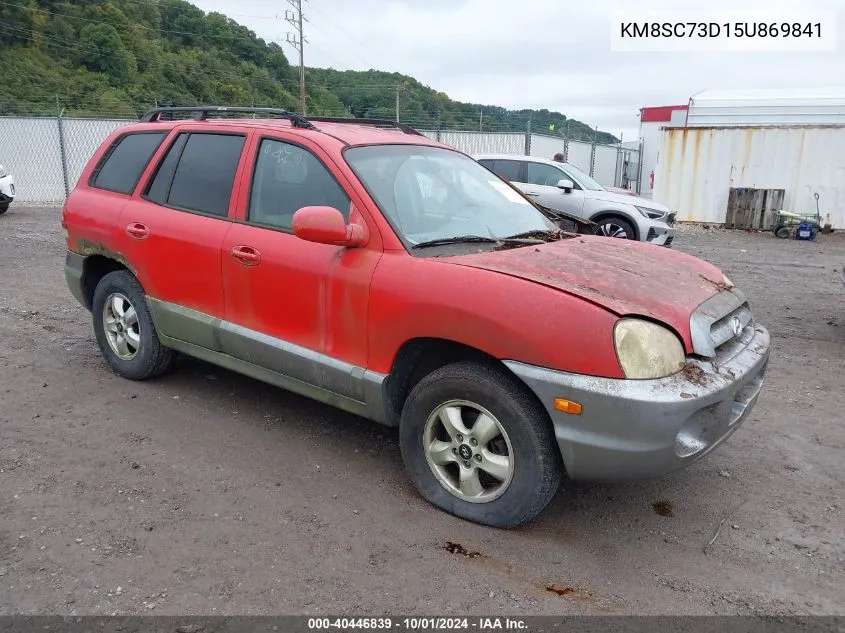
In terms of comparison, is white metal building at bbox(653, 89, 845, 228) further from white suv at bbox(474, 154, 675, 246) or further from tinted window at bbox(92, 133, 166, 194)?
tinted window at bbox(92, 133, 166, 194)

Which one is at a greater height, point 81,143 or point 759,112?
point 759,112

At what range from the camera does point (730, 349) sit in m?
3.16

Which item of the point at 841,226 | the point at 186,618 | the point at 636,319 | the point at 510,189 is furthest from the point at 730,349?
the point at 841,226

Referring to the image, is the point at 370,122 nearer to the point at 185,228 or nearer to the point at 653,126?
the point at 185,228

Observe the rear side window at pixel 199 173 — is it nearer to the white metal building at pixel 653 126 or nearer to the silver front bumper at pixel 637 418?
the silver front bumper at pixel 637 418

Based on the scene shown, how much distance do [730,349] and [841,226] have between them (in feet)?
52.2

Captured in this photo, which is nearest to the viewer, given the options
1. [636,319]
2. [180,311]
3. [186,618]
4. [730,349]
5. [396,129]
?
[186,618]

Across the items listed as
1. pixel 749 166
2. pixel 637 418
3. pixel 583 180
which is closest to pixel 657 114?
pixel 749 166

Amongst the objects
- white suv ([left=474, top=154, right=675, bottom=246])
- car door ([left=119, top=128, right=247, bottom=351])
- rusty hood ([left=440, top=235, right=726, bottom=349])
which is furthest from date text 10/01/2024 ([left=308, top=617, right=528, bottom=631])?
white suv ([left=474, top=154, right=675, bottom=246])

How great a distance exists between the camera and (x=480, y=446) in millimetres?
3066

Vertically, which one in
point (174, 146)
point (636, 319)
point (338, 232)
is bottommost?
point (636, 319)

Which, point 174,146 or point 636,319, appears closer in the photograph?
point 636,319

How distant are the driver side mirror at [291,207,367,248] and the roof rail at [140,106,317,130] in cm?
92

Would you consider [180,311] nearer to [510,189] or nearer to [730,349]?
[510,189]
